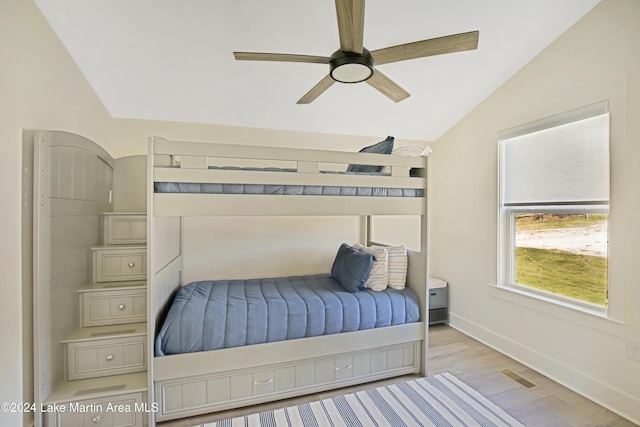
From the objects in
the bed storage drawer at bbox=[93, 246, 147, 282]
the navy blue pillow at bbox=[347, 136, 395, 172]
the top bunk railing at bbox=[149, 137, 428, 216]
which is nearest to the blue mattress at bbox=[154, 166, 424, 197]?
the top bunk railing at bbox=[149, 137, 428, 216]

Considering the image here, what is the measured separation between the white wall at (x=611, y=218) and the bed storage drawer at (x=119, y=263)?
3048 mm

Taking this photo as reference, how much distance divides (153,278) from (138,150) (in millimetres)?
1549

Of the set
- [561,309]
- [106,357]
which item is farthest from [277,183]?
[561,309]

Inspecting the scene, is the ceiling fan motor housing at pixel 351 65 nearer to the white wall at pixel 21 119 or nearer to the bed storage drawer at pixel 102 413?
the white wall at pixel 21 119

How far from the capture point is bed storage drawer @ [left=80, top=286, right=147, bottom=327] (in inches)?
76.0

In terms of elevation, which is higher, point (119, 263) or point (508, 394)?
point (119, 263)

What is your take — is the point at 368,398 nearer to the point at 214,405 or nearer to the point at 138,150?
the point at 214,405

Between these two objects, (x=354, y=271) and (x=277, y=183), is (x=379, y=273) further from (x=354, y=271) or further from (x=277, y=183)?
(x=277, y=183)

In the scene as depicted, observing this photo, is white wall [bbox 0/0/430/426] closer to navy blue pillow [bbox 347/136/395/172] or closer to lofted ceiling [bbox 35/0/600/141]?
lofted ceiling [bbox 35/0/600/141]

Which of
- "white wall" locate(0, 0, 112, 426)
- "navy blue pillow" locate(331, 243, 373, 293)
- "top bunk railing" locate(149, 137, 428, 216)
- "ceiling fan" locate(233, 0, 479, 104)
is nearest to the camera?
"ceiling fan" locate(233, 0, 479, 104)

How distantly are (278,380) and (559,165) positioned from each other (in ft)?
8.70

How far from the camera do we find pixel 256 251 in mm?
3062

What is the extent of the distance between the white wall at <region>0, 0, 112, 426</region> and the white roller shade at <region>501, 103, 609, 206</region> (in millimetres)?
3486

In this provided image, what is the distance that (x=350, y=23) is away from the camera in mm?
1305
